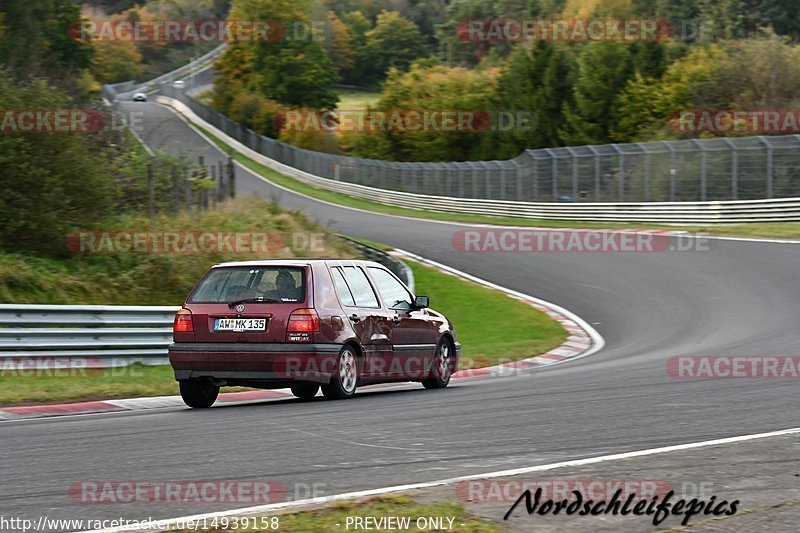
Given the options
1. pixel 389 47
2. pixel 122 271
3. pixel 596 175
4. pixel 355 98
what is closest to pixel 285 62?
pixel 355 98

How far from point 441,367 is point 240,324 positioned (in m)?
3.18

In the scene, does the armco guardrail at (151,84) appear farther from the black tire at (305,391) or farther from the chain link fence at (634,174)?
the black tire at (305,391)

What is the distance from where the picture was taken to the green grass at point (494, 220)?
108ft

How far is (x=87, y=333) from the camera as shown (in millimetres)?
15055

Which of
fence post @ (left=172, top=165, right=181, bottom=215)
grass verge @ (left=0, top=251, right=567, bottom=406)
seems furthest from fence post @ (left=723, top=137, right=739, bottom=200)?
fence post @ (left=172, top=165, right=181, bottom=215)

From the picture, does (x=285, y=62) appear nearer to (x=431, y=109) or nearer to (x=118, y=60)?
(x=431, y=109)

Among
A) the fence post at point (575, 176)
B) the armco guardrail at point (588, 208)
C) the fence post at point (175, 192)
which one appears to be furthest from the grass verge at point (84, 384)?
the fence post at point (575, 176)

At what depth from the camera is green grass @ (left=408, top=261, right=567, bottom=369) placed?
1825 cm

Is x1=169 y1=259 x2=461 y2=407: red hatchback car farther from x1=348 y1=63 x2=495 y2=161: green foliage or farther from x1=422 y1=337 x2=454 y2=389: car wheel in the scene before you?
x1=348 y1=63 x2=495 y2=161: green foliage

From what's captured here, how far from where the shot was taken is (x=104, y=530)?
5199 millimetres

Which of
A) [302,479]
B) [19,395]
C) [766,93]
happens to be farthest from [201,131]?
[302,479]

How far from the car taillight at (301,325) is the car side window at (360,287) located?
0.96 m

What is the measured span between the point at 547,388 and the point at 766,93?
134 ft

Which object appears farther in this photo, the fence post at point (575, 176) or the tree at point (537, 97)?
the tree at point (537, 97)
